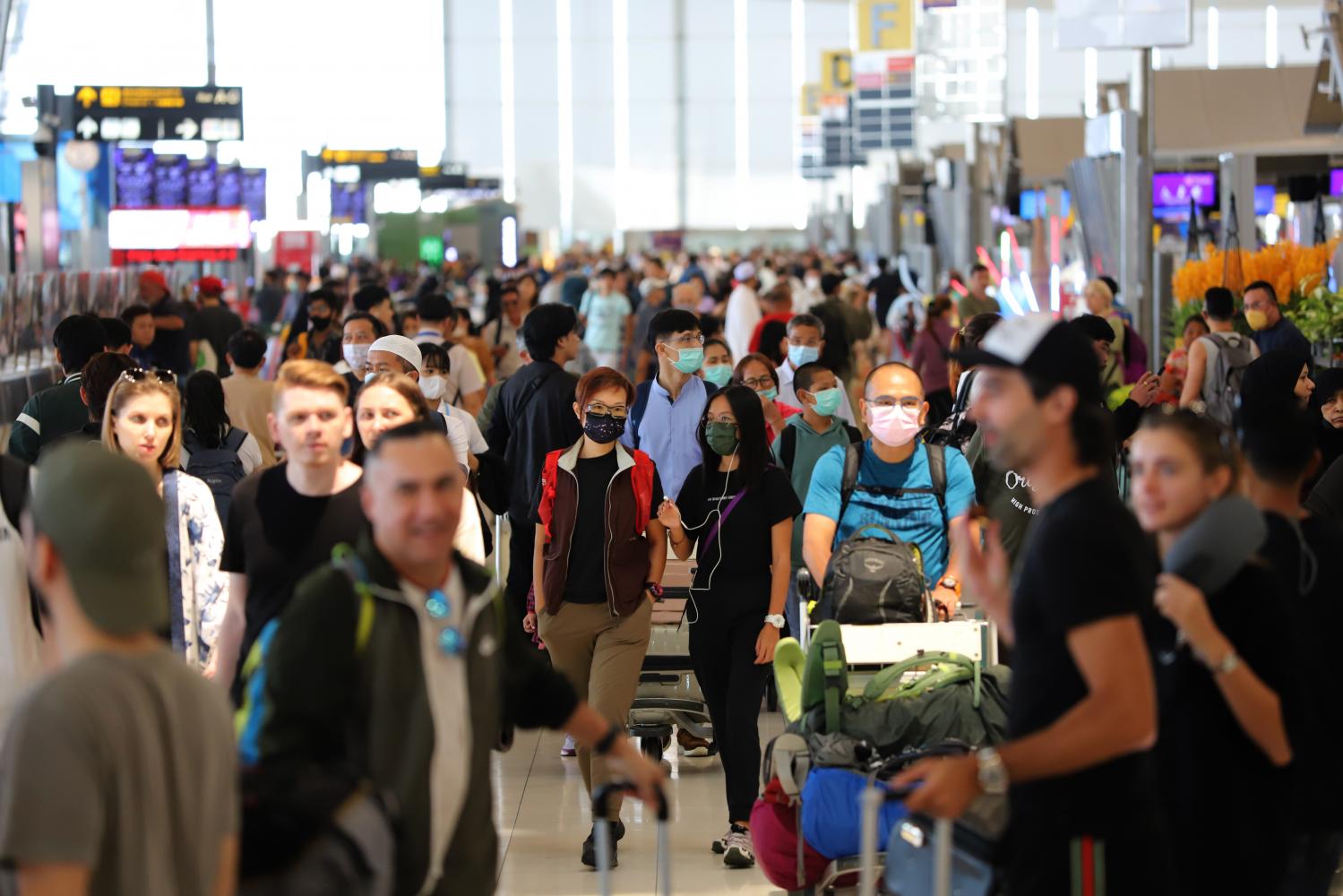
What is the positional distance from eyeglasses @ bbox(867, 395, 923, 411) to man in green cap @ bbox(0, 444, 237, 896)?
3.56m

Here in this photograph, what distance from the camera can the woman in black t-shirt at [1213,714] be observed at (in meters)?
3.33

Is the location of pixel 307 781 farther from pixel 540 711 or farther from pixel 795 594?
pixel 795 594

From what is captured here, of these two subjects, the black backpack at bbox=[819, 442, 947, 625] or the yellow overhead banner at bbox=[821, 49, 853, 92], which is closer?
the black backpack at bbox=[819, 442, 947, 625]

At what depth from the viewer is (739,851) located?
6.17 metres

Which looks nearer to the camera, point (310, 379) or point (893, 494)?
point (310, 379)

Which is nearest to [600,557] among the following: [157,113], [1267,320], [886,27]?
[1267,320]

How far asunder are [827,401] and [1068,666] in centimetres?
458

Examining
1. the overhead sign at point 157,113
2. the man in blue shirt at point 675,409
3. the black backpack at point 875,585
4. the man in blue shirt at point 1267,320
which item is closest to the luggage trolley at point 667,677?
the man in blue shirt at point 675,409

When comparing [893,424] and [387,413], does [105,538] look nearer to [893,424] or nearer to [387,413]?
[387,413]

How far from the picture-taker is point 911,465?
6.04 m

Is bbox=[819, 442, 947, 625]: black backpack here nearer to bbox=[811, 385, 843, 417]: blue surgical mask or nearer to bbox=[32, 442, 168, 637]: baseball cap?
bbox=[811, 385, 843, 417]: blue surgical mask

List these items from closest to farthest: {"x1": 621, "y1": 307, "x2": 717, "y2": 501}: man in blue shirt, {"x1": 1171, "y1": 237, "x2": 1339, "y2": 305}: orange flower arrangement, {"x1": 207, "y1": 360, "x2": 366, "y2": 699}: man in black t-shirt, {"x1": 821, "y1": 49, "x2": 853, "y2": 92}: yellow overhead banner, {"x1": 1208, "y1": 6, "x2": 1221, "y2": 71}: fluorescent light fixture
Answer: {"x1": 207, "y1": 360, "x2": 366, "y2": 699}: man in black t-shirt < {"x1": 621, "y1": 307, "x2": 717, "y2": 501}: man in blue shirt < {"x1": 1171, "y1": 237, "x2": 1339, "y2": 305}: orange flower arrangement < {"x1": 821, "y1": 49, "x2": 853, "y2": 92}: yellow overhead banner < {"x1": 1208, "y1": 6, "x2": 1221, "y2": 71}: fluorescent light fixture

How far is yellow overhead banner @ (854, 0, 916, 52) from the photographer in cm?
3131

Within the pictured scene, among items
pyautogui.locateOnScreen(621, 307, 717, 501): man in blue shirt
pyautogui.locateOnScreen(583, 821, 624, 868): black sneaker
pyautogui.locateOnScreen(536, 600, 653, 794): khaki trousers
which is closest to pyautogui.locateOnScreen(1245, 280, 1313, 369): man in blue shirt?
pyautogui.locateOnScreen(621, 307, 717, 501): man in blue shirt
